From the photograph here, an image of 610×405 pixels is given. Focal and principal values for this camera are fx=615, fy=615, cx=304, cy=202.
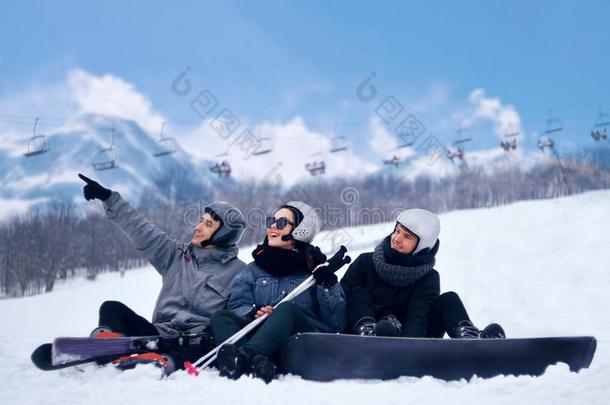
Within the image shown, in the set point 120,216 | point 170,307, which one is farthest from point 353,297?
point 120,216

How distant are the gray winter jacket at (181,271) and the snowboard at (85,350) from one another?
0.61 meters

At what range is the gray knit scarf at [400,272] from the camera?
4.04 metres

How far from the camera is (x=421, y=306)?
3936 millimetres

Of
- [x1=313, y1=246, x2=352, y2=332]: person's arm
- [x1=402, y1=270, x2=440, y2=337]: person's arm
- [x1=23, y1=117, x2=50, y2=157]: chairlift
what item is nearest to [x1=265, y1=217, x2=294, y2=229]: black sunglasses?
[x1=313, y1=246, x2=352, y2=332]: person's arm

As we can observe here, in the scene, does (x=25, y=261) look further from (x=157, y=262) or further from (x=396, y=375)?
(x=396, y=375)

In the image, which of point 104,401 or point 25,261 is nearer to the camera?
point 104,401

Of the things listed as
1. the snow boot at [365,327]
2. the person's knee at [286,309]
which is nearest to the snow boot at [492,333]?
the snow boot at [365,327]

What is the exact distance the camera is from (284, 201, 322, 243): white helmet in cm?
407

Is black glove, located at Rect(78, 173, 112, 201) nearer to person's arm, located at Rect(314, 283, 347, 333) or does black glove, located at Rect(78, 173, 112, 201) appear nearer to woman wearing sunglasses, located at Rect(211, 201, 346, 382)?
woman wearing sunglasses, located at Rect(211, 201, 346, 382)

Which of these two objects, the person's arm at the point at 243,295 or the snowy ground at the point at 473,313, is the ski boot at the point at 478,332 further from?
the person's arm at the point at 243,295

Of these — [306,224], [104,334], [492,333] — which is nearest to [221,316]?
[104,334]

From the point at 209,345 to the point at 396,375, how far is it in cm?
117

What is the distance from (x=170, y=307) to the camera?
4.20m

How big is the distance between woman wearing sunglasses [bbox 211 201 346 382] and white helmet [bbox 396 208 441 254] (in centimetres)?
60
